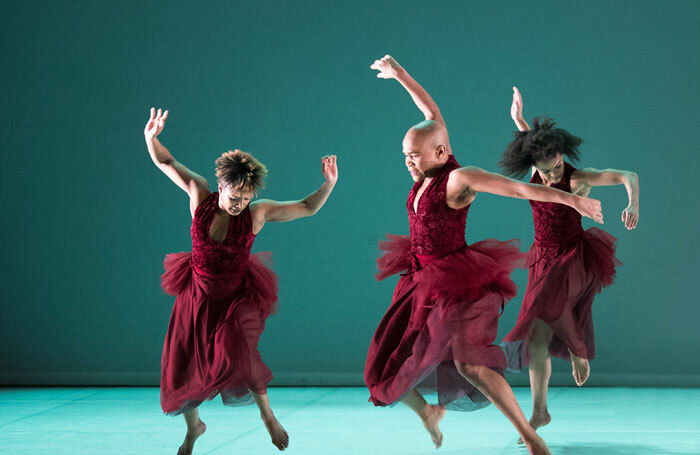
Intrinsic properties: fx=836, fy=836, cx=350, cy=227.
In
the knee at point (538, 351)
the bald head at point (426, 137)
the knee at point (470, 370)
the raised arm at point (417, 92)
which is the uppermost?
the raised arm at point (417, 92)

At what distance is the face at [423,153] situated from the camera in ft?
10.8

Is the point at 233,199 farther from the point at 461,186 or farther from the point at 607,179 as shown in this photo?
the point at 607,179

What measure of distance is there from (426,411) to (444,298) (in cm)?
57

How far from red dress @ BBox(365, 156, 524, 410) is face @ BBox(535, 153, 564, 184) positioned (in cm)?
74

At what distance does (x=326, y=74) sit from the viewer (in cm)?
589

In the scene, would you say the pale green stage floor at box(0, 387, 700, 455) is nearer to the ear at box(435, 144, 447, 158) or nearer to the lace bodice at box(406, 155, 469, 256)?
the lace bodice at box(406, 155, 469, 256)

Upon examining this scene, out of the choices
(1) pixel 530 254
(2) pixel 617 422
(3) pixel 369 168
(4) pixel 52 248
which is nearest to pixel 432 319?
(1) pixel 530 254

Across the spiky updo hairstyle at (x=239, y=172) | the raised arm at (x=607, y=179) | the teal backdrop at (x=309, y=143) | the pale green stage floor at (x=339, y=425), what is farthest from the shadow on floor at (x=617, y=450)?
the teal backdrop at (x=309, y=143)

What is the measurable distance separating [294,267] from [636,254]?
2.36m

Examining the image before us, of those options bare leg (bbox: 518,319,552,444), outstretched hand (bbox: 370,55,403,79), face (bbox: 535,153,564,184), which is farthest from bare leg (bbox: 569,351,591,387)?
outstretched hand (bbox: 370,55,403,79)

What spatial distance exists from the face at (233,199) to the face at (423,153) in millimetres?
706

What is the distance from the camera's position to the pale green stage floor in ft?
12.5

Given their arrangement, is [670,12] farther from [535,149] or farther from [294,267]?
[294,267]

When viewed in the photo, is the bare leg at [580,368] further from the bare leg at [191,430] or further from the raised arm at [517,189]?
the bare leg at [191,430]
